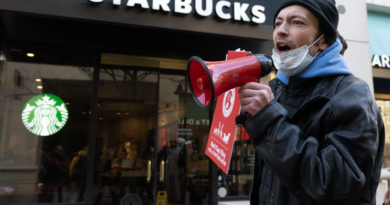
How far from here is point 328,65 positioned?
1.31 meters

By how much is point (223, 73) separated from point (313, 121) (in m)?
0.42

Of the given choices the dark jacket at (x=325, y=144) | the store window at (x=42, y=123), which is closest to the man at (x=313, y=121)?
the dark jacket at (x=325, y=144)

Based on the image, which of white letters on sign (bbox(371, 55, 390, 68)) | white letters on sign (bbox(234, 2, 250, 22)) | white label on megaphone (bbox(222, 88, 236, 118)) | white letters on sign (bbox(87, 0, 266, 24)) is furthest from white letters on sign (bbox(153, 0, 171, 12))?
white letters on sign (bbox(371, 55, 390, 68))

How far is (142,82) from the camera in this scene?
7746mm

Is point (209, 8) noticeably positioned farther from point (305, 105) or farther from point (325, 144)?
point (325, 144)

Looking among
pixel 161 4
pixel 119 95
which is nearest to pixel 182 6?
pixel 161 4

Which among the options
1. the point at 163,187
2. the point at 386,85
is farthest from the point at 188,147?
the point at 386,85

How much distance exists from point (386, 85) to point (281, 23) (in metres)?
8.99

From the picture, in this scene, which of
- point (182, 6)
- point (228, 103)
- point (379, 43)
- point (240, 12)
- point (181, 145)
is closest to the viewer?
point (228, 103)

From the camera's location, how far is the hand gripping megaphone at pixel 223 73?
1.28 meters

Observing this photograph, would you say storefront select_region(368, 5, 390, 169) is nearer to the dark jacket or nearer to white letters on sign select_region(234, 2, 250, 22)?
white letters on sign select_region(234, 2, 250, 22)

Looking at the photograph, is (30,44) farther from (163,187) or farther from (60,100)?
(163,187)

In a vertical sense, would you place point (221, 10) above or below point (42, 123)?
above

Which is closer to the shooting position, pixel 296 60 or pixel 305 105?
pixel 305 105
